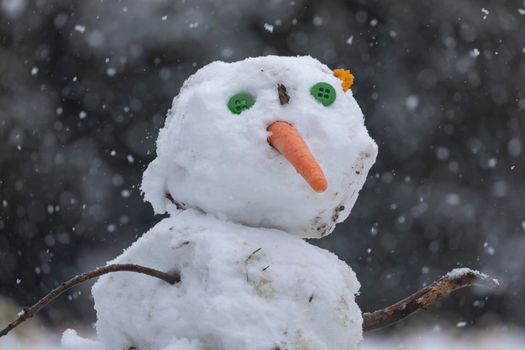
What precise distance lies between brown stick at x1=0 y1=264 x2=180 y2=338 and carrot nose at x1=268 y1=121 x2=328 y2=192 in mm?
259

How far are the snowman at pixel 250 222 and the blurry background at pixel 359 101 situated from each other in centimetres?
251

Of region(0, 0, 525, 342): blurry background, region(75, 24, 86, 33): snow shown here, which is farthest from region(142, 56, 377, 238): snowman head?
region(75, 24, 86, 33): snow

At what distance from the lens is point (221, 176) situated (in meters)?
1.08

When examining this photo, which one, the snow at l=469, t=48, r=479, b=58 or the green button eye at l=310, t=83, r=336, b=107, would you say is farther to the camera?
the snow at l=469, t=48, r=479, b=58

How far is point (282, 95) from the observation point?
1.12 meters

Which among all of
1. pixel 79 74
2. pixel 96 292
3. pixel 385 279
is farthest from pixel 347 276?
pixel 79 74

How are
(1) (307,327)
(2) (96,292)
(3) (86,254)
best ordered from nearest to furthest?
(1) (307,327), (2) (96,292), (3) (86,254)

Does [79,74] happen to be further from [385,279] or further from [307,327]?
[307,327]

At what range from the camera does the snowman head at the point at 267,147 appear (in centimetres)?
108

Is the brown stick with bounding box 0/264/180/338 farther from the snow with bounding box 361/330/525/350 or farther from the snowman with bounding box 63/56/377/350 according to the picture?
the snow with bounding box 361/330/525/350

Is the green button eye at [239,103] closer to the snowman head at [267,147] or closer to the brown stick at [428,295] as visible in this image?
the snowman head at [267,147]

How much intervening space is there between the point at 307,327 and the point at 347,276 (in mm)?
135

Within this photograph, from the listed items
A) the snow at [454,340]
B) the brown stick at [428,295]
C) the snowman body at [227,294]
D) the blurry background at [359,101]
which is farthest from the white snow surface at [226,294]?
the snow at [454,340]

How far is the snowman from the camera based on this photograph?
3.34 feet
